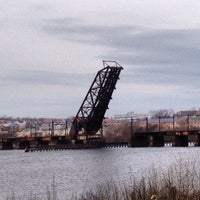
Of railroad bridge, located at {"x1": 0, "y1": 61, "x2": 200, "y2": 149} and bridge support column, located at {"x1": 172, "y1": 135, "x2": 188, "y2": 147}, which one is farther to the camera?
bridge support column, located at {"x1": 172, "y1": 135, "x2": 188, "y2": 147}

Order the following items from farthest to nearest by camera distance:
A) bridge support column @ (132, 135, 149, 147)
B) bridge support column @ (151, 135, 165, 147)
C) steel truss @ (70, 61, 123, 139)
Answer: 1. bridge support column @ (151, 135, 165, 147)
2. bridge support column @ (132, 135, 149, 147)
3. steel truss @ (70, 61, 123, 139)

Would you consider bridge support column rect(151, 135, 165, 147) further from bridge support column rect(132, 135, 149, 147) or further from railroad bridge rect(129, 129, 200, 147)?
bridge support column rect(132, 135, 149, 147)

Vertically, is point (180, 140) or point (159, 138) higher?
point (159, 138)

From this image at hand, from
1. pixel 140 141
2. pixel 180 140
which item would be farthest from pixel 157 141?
pixel 180 140

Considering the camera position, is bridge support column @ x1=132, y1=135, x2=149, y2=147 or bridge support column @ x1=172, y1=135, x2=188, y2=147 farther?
bridge support column @ x1=132, y1=135, x2=149, y2=147

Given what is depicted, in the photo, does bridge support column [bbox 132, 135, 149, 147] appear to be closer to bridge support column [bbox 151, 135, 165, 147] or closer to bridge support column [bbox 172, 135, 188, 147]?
bridge support column [bbox 151, 135, 165, 147]

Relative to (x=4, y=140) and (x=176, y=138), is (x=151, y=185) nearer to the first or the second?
(x=176, y=138)

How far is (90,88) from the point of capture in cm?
5991

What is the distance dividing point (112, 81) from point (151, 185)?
39.2 m

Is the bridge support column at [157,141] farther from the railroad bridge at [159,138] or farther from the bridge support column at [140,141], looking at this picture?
the bridge support column at [140,141]

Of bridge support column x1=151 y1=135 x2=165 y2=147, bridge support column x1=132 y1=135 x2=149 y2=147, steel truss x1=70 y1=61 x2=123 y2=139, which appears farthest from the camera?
bridge support column x1=151 y1=135 x2=165 y2=147

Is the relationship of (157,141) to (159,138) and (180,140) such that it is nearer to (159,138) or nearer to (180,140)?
(159,138)

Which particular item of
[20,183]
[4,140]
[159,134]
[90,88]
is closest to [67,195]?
[20,183]

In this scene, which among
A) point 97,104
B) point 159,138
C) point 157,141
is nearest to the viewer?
point 97,104
